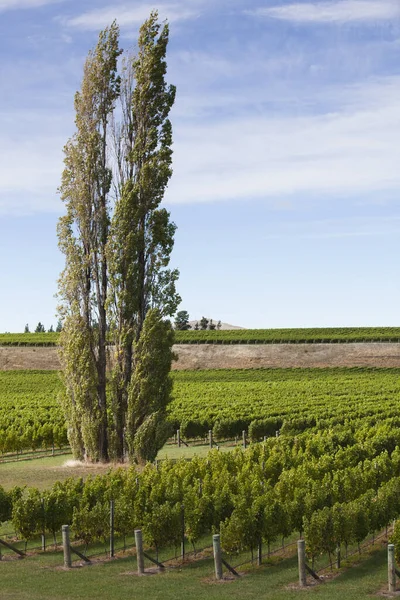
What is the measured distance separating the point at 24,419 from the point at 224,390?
24.9 meters

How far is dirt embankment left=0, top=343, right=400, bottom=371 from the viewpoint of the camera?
305ft

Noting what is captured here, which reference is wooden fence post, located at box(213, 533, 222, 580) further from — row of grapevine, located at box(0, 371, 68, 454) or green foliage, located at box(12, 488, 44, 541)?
row of grapevine, located at box(0, 371, 68, 454)

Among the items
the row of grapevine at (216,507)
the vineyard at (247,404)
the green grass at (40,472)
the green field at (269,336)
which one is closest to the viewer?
the row of grapevine at (216,507)

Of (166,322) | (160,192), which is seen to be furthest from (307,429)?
(160,192)

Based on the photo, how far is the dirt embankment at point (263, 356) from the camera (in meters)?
92.8

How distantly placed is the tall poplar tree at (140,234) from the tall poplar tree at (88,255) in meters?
0.84

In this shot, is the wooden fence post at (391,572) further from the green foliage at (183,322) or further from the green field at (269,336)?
the green foliage at (183,322)

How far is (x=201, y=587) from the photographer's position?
19141 millimetres

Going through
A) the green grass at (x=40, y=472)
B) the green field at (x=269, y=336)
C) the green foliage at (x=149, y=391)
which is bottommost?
the green grass at (x=40, y=472)

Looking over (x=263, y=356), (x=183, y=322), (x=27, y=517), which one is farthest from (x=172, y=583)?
(x=183, y=322)

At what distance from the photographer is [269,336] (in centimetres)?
10544

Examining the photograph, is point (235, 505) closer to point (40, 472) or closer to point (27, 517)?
point (27, 517)

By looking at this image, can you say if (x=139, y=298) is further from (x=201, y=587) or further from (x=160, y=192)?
(x=201, y=587)

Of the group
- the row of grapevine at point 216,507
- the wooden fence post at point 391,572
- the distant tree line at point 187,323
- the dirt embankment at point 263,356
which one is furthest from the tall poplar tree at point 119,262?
the distant tree line at point 187,323
